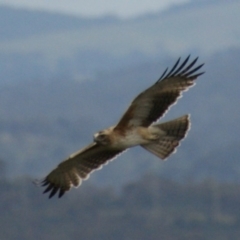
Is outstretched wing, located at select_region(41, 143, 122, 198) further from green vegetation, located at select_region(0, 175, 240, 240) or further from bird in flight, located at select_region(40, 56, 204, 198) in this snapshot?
green vegetation, located at select_region(0, 175, 240, 240)

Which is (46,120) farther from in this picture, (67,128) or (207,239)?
(207,239)

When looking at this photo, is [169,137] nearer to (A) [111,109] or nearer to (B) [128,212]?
(B) [128,212]

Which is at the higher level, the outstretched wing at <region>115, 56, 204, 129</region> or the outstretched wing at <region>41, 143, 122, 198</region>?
the outstretched wing at <region>41, 143, 122, 198</region>

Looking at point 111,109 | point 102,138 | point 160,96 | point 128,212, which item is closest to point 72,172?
point 102,138

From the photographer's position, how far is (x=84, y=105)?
12344 centimetres

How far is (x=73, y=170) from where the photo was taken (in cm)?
985

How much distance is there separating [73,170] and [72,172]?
18 mm

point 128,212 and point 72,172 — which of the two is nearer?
point 72,172

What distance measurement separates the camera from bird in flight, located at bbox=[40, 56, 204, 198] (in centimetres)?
898

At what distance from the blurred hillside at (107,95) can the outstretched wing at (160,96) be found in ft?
163

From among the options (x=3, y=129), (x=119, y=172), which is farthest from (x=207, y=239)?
(x=3, y=129)

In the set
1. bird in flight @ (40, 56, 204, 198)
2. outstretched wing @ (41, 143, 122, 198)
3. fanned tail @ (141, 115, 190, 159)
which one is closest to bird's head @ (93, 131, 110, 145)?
bird in flight @ (40, 56, 204, 198)

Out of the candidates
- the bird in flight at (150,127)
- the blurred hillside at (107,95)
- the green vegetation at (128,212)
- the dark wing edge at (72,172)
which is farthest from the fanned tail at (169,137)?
the blurred hillside at (107,95)

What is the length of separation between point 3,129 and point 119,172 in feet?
50.0
